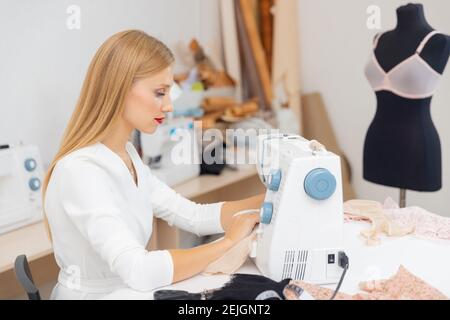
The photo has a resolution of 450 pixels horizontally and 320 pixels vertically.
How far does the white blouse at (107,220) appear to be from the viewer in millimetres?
1049

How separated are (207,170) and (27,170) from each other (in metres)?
0.94

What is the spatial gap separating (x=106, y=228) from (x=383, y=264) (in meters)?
0.63

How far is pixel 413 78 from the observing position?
1.90 meters

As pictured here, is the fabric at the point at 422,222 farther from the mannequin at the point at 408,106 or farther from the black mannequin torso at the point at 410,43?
the black mannequin torso at the point at 410,43

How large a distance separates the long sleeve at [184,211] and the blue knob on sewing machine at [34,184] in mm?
557

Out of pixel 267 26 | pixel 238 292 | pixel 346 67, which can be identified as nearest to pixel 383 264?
pixel 238 292

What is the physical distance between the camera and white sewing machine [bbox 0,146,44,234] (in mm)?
1677

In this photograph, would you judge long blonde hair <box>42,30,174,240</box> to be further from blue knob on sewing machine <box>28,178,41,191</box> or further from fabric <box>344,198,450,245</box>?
fabric <box>344,198,450,245</box>

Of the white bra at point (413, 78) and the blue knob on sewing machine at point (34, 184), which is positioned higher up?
the white bra at point (413, 78)

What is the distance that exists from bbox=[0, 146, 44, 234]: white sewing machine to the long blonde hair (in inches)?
20.9

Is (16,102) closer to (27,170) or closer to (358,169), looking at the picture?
(27,170)

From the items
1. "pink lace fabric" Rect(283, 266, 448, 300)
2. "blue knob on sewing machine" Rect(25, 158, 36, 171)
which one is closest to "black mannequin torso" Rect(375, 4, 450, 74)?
"pink lace fabric" Rect(283, 266, 448, 300)

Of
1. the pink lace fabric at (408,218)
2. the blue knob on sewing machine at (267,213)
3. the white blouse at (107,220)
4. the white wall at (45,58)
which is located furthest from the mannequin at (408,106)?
the white wall at (45,58)

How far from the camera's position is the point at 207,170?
8.12ft
